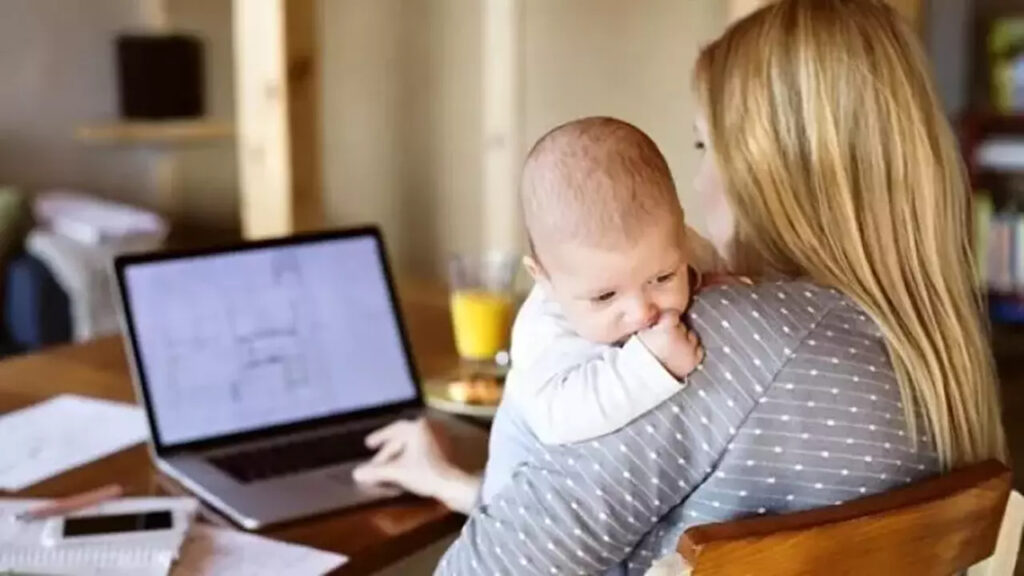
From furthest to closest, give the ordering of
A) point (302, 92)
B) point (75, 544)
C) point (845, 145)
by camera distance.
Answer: point (302, 92)
point (75, 544)
point (845, 145)

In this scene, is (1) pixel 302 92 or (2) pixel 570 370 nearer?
(2) pixel 570 370

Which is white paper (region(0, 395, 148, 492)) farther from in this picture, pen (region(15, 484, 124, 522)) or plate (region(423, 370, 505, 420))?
plate (region(423, 370, 505, 420))

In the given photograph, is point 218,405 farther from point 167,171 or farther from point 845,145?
point 167,171

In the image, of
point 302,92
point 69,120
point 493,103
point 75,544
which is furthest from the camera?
point 69,120

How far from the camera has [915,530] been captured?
3.58 feet

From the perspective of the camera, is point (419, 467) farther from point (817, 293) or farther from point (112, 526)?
point (817, 293)

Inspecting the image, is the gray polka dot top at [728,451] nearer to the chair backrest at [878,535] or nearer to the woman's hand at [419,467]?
the chair backrest at [878,535]

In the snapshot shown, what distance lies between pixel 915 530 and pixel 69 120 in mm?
3718

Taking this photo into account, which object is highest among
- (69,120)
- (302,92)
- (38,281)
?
(302,92)

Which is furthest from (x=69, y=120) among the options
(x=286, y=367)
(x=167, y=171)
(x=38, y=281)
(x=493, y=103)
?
(x=286, y=367)

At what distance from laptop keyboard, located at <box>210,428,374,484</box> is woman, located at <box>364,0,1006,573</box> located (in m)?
0.46

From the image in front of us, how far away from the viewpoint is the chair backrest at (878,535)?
98 cm

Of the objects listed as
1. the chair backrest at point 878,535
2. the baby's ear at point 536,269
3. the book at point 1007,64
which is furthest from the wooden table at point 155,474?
the book at point 1007,64

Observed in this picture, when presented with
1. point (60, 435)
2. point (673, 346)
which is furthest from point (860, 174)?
point (60, 435)
